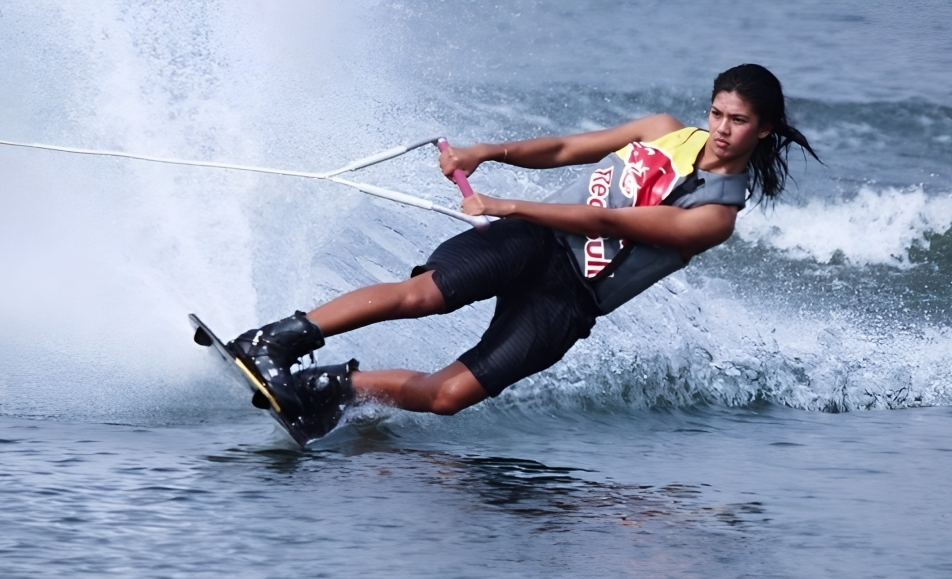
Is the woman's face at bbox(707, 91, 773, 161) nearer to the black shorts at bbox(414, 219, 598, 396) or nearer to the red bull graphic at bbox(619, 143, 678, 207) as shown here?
the red bull graphic at bbox(619, 143, 678, 207)

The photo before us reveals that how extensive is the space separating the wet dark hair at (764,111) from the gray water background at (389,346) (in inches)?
39.0

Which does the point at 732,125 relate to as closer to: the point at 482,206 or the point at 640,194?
the point at 640,194

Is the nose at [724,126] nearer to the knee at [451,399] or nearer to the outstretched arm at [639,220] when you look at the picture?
the outstretched arm at [639,220]

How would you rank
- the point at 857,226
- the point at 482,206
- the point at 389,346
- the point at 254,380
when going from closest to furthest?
1. the point at 482,206
2. the point at 254,380
3. the point at 389,346
4. the point at 857,226

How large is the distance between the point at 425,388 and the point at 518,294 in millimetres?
440

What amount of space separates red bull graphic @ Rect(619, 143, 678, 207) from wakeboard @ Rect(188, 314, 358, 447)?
1166 mm

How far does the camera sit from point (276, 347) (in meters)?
4.42

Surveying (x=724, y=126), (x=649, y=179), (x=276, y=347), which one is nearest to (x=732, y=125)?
(x=724, y=126)

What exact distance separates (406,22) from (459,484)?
959cm

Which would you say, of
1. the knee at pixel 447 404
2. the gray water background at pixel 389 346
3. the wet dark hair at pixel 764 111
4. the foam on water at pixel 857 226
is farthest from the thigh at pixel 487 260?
the foam on water at pixel 857 226

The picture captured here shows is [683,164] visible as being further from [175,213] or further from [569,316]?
[175,213]

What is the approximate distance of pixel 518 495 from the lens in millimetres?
4277

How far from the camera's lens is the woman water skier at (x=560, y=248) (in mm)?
4395

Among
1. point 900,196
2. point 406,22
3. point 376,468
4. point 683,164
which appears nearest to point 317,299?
point 376,468
